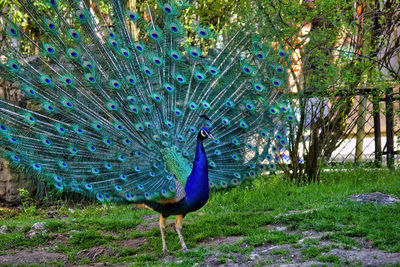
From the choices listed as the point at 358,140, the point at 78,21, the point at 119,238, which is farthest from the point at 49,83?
the point at 358,140

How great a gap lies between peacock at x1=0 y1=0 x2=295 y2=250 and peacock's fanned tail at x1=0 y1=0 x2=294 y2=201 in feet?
0.04

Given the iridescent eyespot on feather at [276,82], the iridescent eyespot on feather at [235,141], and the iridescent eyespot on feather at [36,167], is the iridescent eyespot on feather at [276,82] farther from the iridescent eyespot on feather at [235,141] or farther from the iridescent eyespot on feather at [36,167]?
A: the iridescent eyespot on feather at [36,167]

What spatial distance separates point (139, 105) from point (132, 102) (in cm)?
9

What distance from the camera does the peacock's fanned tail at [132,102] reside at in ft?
18.6

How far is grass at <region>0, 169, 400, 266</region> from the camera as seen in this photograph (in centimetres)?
509

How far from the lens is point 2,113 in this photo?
5.83 m

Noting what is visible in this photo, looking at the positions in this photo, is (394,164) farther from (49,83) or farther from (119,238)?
(49,83)

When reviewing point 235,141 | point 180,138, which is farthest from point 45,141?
point 235,141

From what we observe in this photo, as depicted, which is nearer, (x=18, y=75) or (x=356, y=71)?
(x=18, y=75)

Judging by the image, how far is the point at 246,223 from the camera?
6.22m

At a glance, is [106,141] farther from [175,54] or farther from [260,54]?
[260,54]

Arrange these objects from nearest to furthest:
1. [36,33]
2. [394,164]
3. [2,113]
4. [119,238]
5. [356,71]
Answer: [2,113] < [119,238] < [356,71] < [394,164] < [36,33]

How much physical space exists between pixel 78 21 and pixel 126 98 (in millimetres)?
1106

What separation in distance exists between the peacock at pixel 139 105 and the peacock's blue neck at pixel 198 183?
0.04ft
